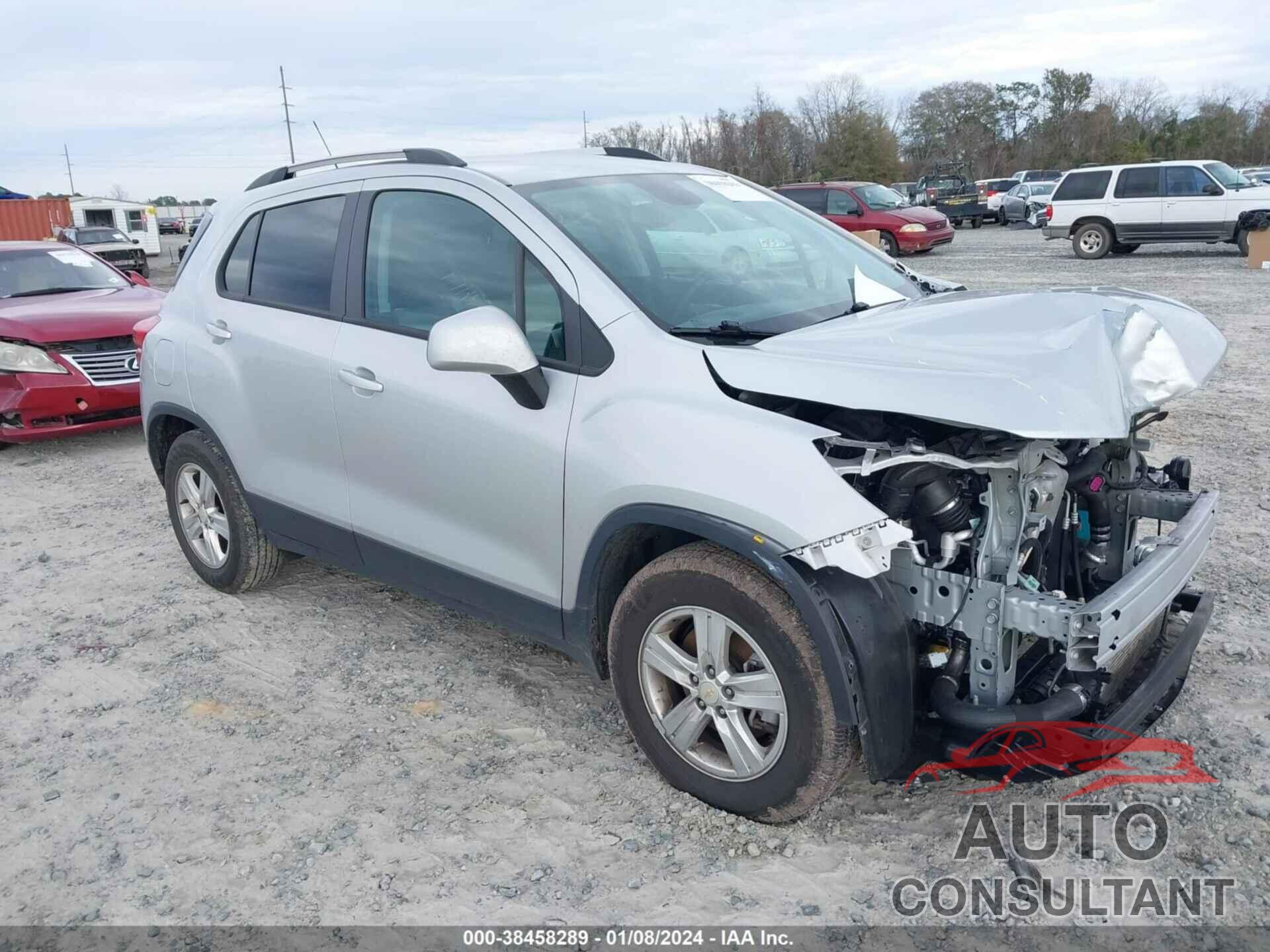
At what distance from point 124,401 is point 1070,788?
7620 millimetres

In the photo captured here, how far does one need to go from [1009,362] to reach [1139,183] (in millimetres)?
19938

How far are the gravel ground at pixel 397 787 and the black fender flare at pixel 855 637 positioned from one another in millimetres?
453

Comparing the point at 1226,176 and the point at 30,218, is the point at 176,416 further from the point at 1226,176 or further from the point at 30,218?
the point at 30,218

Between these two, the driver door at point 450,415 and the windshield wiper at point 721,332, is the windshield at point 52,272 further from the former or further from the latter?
the windshield wiper at point 721,332

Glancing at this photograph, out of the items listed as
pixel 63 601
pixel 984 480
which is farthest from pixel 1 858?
pixel 984 480

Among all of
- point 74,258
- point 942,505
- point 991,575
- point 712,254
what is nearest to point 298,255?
point 712,254

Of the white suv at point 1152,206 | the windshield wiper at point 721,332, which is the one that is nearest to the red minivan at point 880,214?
the white suv at point 1152,206

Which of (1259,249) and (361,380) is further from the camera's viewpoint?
(1259,249)

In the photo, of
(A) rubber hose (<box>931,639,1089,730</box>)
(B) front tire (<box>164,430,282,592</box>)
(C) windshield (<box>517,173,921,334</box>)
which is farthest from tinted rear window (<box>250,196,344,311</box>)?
(A) rubber hose (<box>931,639,1089,730</box>)

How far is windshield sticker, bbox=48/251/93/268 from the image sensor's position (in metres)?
9.63

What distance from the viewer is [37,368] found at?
307 inches

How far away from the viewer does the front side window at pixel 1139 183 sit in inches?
762

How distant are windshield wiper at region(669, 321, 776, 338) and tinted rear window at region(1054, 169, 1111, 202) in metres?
19.6

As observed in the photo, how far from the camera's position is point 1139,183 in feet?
64.1
